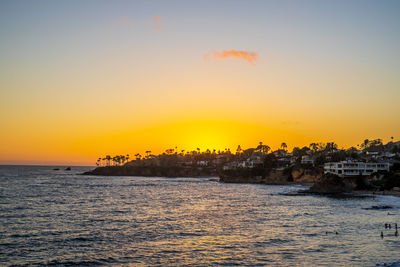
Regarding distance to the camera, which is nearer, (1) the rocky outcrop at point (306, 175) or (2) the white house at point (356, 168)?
(2) the white house at point (356, 168)

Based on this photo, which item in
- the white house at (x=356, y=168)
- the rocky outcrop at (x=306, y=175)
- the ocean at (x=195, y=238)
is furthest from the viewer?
the rocky outcrop at (x=306, y=175)

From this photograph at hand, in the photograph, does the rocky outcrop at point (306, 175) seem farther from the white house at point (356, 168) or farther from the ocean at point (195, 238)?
the ocean at point (195, 238)

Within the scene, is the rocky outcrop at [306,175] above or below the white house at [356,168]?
below

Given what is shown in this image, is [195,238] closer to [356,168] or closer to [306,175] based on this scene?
[356,168]

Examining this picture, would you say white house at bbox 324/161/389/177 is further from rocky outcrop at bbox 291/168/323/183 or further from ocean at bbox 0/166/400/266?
ocean at bbox 0/166/400/266

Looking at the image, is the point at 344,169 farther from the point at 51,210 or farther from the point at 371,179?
the point at 51,210

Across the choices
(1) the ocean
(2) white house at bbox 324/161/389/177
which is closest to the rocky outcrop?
(2) white house at bbox 324/161/389/177

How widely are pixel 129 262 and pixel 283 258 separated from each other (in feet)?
42.8

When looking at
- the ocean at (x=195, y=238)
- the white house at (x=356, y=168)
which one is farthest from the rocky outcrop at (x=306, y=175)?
the ocean at (x=195, y=238)

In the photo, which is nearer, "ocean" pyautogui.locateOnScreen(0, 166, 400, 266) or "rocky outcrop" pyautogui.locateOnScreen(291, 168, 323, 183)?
"ocean" pyautogui.locateOnScreen(0, 166, 400, 266)

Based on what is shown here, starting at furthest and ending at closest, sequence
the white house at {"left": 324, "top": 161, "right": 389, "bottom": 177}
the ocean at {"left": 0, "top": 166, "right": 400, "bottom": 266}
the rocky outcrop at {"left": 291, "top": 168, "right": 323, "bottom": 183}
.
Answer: the rocky outcrop at {"left": 291, "top": 168, "right": 323, "bottom": 183}
the white house at {"left": 324, "top": 161, "right": 389, "bottom": 177}
the ocean at {"left": 0, "top": 166, "right": 400, "bottom": 266}

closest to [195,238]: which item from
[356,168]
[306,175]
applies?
[356,168]

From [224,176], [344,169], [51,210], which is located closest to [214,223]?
[51,210]

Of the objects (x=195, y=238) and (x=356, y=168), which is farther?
(x=356, y=168)
